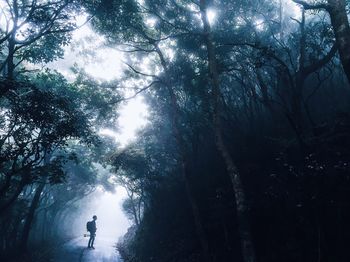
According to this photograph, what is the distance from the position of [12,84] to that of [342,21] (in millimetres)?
8424

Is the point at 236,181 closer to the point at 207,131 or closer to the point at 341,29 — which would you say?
the point at 341,29

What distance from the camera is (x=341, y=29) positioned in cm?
639

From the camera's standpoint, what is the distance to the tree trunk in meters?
6.16

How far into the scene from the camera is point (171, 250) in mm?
14773

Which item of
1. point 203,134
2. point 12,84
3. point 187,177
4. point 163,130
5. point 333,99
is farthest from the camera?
point 163,130

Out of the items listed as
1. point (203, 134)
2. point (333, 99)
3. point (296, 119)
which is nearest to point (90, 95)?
point (203, 134)

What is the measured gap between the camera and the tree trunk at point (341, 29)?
6161 mm

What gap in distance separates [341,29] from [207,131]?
12.5m

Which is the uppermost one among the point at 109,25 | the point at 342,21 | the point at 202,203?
the point at 109,25

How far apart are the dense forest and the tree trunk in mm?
19

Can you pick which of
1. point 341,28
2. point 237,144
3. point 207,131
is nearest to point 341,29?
point 341,28

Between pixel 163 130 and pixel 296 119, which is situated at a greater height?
pixel 163 130

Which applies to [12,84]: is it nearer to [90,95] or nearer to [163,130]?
[90,95]

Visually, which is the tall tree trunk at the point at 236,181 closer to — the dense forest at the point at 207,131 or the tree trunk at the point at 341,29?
the dense forest at the point at 207,131
